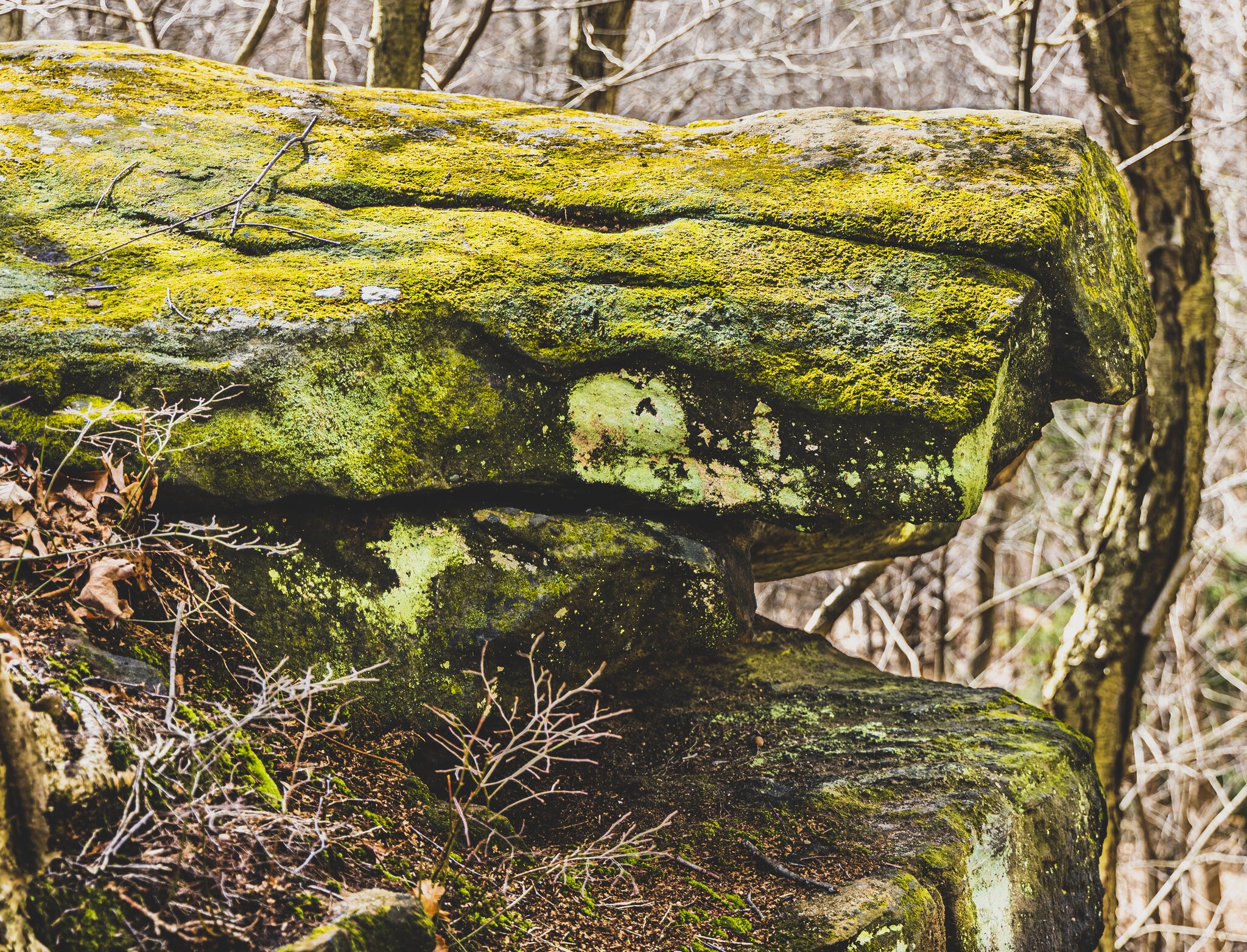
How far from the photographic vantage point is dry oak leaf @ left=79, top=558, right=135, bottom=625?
2225 millimetres

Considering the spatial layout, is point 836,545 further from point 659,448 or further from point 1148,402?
point 1148,402

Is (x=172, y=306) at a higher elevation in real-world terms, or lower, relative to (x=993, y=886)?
higher

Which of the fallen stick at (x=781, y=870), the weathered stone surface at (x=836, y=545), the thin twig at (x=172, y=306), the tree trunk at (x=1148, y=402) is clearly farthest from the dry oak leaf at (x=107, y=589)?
the tree trunk at (x=1148, y=402)

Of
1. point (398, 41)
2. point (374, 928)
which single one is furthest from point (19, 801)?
point (398, 41)

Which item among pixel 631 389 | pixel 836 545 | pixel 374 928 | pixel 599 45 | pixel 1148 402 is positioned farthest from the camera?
pixel 599 45

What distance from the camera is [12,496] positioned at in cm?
225

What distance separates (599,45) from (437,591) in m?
5.04

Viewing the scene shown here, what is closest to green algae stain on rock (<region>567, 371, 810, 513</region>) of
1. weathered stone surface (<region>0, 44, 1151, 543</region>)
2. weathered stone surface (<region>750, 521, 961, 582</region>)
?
weathered stone surface (<region>0, 44, 1151, 543</region>)

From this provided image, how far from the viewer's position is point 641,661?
3066 millimetres

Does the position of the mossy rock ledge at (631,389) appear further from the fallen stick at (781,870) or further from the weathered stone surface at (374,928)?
the weathered stone surface at (374,928)

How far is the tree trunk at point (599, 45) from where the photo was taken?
658cm

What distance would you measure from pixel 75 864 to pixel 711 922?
4.88 ft

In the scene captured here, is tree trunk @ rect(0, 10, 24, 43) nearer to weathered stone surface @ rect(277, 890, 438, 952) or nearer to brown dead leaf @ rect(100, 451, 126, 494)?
brown dead leaf @ rect(100, 451, 126, 494)

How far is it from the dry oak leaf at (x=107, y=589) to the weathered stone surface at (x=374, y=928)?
0.93 meters
